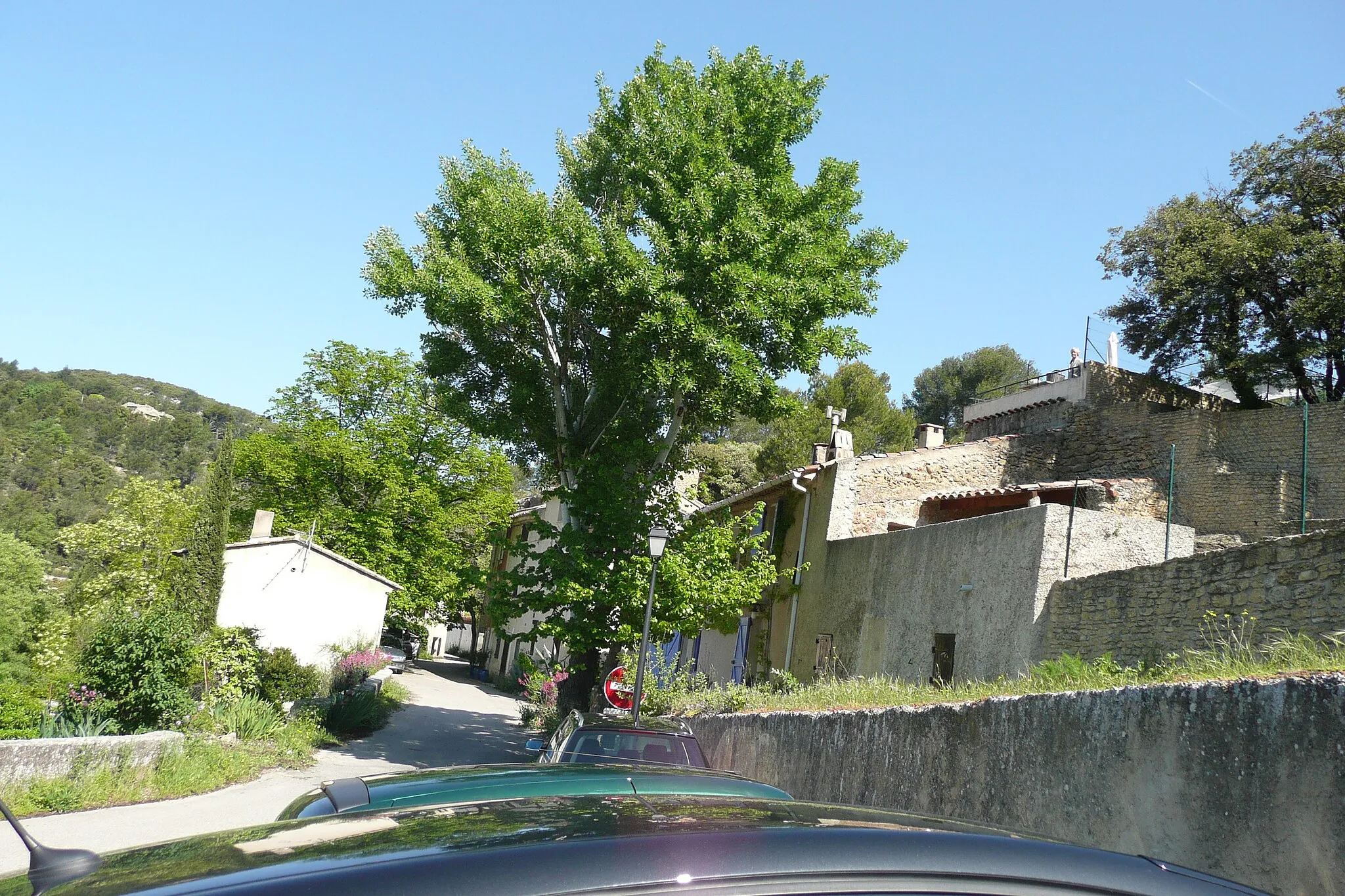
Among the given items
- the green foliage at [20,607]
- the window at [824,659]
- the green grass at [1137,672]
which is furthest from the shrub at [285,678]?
the green grass at [1137,672]

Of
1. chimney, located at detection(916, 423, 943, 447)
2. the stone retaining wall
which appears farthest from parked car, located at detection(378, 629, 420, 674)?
the stone retaining wall

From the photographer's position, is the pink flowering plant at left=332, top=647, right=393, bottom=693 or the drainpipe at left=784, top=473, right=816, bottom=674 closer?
the drainpipe at left=784, top=473, right=816, bottom=674

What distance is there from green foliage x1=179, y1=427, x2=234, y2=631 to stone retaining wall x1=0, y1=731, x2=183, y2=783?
12.3 m

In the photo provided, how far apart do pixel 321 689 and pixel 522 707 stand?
5775 mm

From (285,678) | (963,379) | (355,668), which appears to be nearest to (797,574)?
(355,668)

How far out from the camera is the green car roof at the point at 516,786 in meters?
3.12

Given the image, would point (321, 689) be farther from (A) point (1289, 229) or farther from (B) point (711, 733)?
(A) point (1289, 229)

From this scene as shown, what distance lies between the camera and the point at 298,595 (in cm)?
2989

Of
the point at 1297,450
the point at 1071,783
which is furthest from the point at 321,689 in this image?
the point at 1297,450

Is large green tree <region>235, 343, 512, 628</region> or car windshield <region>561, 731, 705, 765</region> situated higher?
large green tree <region>235, 343, 512, 628</region>

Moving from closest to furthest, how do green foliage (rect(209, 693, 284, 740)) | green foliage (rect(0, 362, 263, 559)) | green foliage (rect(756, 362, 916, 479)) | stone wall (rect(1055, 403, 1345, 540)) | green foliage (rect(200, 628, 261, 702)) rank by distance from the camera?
green foliage (rect(209, 693, 284, 740))
green foliage (rect(200, 628, 261, 702))
stone wall (rect(1055, 403, 1345, 540))
green foliage (rect(756, 362, 916, 479))
green foliage (rect(0, 362, 263, 559))

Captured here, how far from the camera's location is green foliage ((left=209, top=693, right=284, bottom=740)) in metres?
17.3

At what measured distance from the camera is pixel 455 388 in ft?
74.6

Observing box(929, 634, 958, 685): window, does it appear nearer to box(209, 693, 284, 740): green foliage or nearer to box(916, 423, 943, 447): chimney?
box(916, 423, 943, 447): chimney
